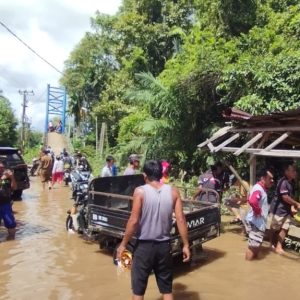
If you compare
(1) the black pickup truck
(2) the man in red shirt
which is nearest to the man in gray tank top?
(1) the black pickup truck

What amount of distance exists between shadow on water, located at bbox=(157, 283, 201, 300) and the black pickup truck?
491 millimetres

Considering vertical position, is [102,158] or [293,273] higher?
[102,158]

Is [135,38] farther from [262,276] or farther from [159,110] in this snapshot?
[262,276]

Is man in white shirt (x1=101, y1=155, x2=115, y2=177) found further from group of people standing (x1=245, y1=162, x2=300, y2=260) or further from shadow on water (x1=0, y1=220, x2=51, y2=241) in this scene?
group of people standing (x1=245, y1=162, x2=300, y2=260)

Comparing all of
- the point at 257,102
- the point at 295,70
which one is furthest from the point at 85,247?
the point at 295,70

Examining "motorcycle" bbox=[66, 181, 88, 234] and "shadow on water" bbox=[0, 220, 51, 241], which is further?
"shadow on water" bbox=[0, 220, 51, 241]

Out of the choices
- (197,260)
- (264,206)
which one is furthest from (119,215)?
(264,206)

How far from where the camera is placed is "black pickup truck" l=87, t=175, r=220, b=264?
695 cm

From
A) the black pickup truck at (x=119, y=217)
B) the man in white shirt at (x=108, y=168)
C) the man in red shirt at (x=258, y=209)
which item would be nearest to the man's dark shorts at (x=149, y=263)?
the black pickup truck at (x=119, y=217)

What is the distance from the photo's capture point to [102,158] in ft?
81.8

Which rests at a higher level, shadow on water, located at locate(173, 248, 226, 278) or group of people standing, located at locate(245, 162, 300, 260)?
group of people standing, located at locate(245, 162, 300, 260)

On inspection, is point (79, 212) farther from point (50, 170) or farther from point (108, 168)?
point (50, 170)

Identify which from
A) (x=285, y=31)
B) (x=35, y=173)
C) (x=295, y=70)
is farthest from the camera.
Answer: (x=35, y=173)

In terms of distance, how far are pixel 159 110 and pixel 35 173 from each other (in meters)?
13.5
